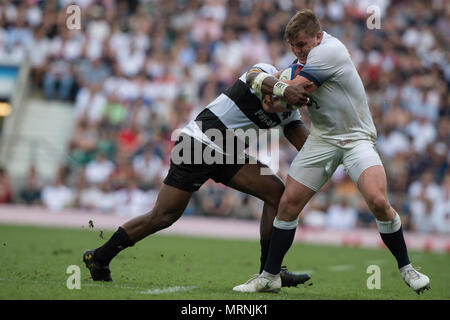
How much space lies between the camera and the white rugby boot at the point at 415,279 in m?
6.00

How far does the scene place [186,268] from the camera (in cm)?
834

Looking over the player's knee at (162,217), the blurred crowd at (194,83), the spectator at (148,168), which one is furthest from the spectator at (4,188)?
the player's knee at (162,217)

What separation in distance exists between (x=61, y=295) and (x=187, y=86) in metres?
13.5

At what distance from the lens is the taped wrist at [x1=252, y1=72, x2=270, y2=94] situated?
605cm

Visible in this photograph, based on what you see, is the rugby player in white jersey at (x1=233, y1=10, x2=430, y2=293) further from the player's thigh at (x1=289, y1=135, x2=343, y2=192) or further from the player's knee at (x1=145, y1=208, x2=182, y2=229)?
the player's knee at (x1=145, y1=208, x2=182, y2=229)

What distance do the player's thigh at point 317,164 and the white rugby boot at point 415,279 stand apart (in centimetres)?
103

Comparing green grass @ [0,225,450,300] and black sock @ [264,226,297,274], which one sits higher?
black sock @ [264,226,297,274]

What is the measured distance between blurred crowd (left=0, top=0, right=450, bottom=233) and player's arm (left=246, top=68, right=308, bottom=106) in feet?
32.7

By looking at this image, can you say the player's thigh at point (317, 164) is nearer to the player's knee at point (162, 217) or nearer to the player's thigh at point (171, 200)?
the player's thigh at point (171, 200)

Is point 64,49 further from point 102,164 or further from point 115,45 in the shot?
point 102,164

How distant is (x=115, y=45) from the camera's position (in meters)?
19.7

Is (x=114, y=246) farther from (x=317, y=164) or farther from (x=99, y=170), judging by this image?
(x=99, y=170)

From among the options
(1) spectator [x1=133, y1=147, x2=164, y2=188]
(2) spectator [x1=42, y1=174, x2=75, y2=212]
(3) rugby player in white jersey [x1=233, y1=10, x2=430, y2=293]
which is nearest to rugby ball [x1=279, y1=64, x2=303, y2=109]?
(3) rugby player in white jersey [x1=233, y1=10, x2=430, y2=293]
